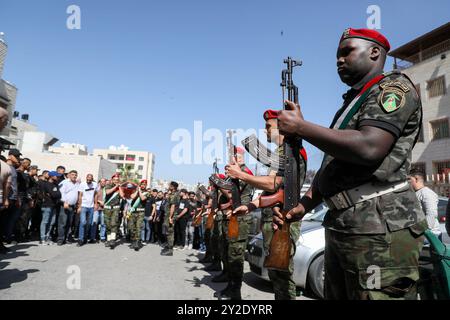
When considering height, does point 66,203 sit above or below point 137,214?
above

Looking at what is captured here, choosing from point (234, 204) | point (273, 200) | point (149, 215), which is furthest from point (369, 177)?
point (149, 215)

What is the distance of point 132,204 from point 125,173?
59117 mm

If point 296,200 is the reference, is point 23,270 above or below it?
below

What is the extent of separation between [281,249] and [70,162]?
4062 cm

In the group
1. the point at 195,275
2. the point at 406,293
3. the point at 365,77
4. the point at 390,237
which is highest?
the point at 365,77

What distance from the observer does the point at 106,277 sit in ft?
17.1

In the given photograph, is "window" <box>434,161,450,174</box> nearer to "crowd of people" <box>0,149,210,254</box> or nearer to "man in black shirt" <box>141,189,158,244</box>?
"crowd of people" <box>0,149,210,254</box>

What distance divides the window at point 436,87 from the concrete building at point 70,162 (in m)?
35.9

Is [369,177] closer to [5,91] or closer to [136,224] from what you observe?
[136,224]
